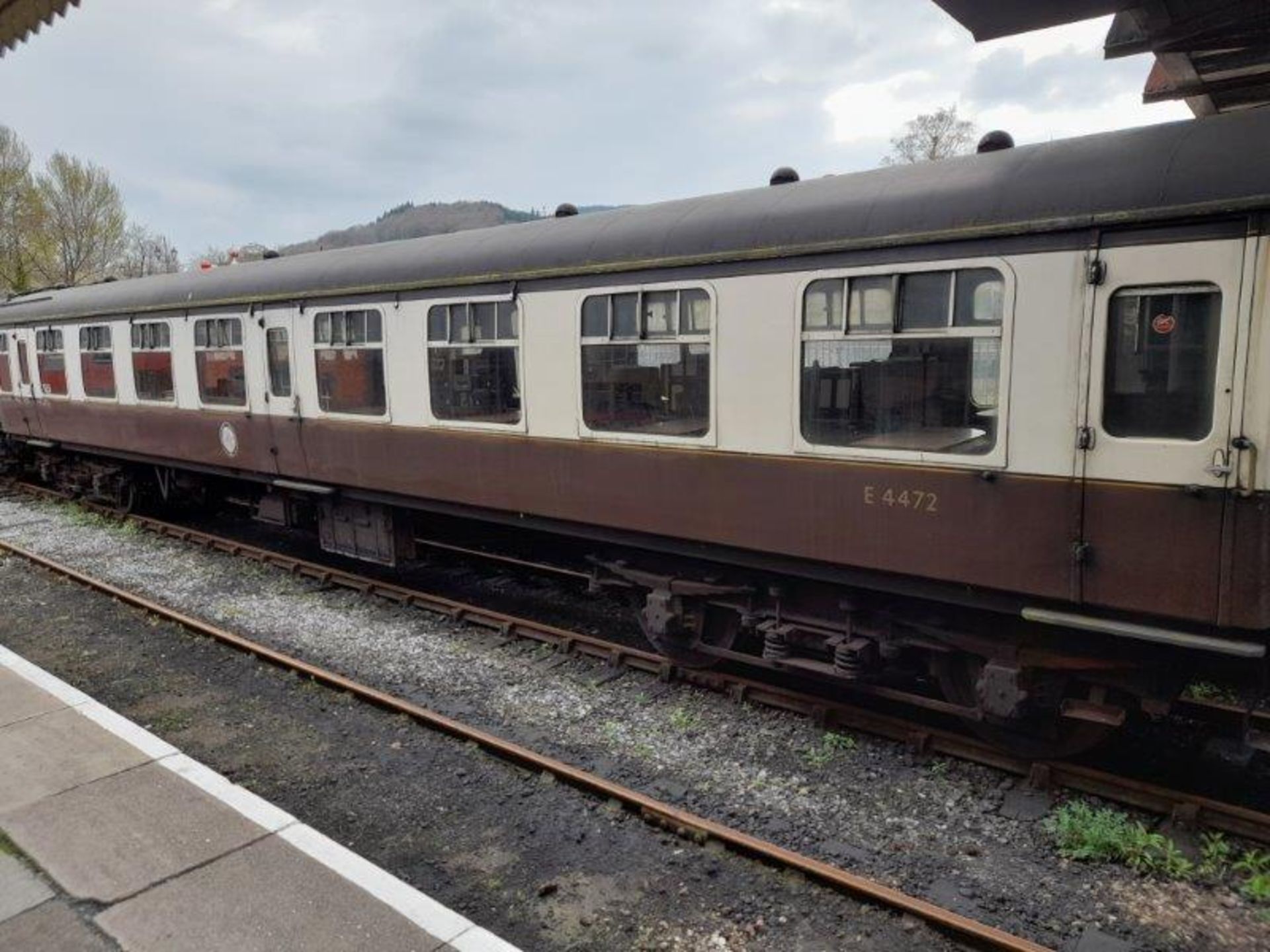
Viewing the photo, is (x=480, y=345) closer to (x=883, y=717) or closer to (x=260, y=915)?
(x=883, y=717)

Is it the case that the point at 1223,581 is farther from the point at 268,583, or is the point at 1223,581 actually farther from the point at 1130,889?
the point at 268,583

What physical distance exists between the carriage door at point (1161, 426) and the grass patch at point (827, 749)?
6.11 feet

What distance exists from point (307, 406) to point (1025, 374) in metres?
Answer: 7.15

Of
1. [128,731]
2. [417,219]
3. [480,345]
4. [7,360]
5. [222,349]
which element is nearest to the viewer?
[128,731]

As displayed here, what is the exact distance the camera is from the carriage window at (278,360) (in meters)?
9.37

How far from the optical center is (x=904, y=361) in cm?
490

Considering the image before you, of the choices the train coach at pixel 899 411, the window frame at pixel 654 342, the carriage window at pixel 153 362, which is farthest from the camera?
the carriage window at pixel 153 362

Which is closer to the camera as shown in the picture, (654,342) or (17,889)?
(17,889)

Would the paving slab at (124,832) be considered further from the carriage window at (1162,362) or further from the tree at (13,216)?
the tree at (13,216)

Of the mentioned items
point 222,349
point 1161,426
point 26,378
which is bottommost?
point 1161,426

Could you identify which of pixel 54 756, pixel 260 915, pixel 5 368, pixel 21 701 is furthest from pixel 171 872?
pixel 5 368

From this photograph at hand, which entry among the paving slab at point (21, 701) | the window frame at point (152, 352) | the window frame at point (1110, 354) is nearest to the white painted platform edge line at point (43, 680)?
the paving slab at point (21, 701)

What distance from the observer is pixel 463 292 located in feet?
24.1

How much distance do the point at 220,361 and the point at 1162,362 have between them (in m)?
9.58
